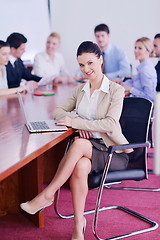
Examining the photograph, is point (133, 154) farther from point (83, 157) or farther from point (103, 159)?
point (83, 157)

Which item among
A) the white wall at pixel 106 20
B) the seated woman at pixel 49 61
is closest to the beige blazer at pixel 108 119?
the seated woman at pixel 49 61

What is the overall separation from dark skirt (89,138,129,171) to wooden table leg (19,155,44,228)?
0.35 metres

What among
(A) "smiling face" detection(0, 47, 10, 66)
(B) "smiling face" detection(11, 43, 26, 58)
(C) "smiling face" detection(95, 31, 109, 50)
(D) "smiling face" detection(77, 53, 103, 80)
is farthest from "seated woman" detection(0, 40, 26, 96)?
(C) "smiling face" detection(95, 31, 109, 50)

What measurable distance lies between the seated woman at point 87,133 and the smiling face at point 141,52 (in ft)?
4.38

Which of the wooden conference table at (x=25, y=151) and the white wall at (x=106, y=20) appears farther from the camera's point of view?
the white wall at (x=106, y=20)

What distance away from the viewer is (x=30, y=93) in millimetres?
4199

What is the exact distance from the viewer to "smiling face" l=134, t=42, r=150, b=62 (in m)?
4.00

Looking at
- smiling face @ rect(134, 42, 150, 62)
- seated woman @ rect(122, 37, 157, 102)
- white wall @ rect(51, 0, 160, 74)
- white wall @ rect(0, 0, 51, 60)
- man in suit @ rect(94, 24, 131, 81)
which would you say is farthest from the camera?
white wall @ rect(51, 0, 160, 74)

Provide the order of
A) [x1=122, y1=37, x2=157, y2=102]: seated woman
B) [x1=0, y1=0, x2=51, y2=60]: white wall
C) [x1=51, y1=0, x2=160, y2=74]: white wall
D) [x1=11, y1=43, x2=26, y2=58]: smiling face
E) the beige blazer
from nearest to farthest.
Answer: the beige blazer, [x1=122, y1=37, x2=157, y2=102]: seated woman, [x1=11, y1=43, x2=26, y2=58]: smiling face, [x1=0, y1=0, x2=51, y2=60]: white wall, [x1=51, y1=0, x2=160, y2=74]: white wall

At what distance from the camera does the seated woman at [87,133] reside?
2389mm

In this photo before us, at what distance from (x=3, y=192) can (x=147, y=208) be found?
108 cm

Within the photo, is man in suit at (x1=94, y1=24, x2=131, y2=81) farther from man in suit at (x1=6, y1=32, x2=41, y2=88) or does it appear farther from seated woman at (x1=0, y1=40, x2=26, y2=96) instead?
seated woman at (x1=0, y1=40, x2=26, y2=96)

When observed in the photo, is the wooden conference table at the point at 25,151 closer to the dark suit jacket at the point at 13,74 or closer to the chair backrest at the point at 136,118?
the dark suit jacket at the point at 13,74

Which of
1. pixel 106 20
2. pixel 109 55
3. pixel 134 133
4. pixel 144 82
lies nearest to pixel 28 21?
pixel 106 20
